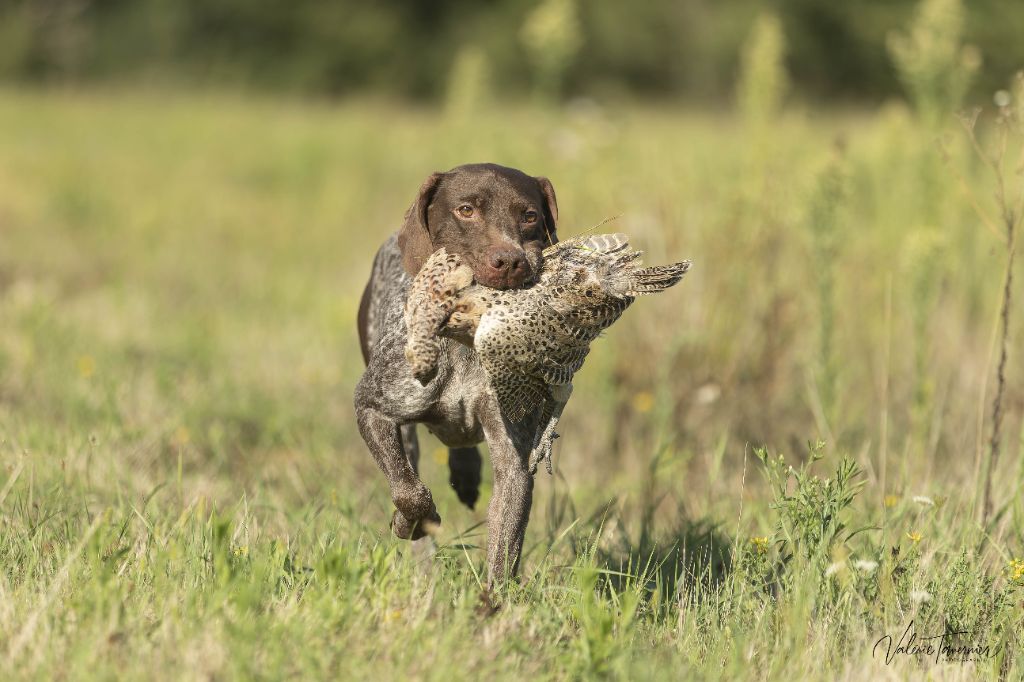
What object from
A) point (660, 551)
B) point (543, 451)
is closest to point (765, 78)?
point (660, 551)

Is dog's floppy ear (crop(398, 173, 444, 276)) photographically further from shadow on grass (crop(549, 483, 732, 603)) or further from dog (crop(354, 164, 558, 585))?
shadow on grass (crop(549, 483, 732, 603))

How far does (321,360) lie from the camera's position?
7340 mm

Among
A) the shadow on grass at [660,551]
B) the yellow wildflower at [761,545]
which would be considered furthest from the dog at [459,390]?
the yellow wildflower at [761,545]

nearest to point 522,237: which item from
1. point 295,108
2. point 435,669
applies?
point 435,669

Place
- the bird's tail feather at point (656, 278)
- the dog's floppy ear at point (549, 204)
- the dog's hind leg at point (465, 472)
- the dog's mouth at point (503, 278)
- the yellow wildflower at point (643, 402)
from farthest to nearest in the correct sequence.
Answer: the yellow wildflower at point (643, 402) → the dog's hind leg at point (465, 472) → the dog's floppy ear at point (549, 204) → the dog's mouth at point (503, 278) → the bird's tail feather at point (656, 278)

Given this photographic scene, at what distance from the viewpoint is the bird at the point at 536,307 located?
317cm

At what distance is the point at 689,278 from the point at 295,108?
12866 mm

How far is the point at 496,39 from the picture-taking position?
A: 3186 centimetres

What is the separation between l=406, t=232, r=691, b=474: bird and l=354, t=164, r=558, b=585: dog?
28 centimetres

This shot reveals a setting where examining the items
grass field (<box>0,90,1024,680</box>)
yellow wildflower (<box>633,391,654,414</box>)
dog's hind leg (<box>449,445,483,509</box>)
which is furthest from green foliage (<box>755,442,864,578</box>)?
yellow wildflower (<box>633,391,654,414</box>)

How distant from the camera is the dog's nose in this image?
11.0 feet

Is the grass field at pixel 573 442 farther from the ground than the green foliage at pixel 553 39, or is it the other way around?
the green foliage at pixel 553 39

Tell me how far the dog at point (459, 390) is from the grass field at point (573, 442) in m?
0.19

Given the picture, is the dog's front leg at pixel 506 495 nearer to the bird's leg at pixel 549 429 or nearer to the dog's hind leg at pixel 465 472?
the bird's leg at pixel 549 429
